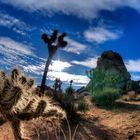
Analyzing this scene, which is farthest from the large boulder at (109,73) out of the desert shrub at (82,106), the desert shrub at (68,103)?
the desert shrub at (68,103)

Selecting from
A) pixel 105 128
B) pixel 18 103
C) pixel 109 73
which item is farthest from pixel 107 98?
pixel 18 103

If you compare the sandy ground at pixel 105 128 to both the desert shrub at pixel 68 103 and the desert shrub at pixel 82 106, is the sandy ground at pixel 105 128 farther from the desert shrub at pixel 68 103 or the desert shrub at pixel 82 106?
the desert shrub at pixel 82 106

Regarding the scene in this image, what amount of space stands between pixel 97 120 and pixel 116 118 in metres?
1.16

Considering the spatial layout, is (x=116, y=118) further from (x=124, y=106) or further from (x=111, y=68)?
(x=111, y=68)

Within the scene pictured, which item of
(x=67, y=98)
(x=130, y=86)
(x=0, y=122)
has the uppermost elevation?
(x=130, y=86)

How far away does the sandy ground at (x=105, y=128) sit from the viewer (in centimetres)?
1770

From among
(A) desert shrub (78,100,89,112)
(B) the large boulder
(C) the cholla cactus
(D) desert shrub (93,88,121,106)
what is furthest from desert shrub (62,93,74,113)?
(B) the large boulder

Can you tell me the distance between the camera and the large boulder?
36.9m

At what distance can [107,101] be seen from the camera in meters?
28.9

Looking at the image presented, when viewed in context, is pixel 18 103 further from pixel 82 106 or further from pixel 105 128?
pixel 82 106

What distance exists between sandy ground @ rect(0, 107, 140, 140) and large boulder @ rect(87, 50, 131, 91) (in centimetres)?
1356

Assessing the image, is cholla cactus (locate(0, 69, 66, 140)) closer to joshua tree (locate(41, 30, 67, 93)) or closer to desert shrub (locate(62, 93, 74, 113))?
desert shrub (locate(62, 93, 74, 113))

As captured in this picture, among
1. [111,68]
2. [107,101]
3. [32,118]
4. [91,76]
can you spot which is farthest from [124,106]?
[111,68]

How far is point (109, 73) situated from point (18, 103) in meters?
32.3
